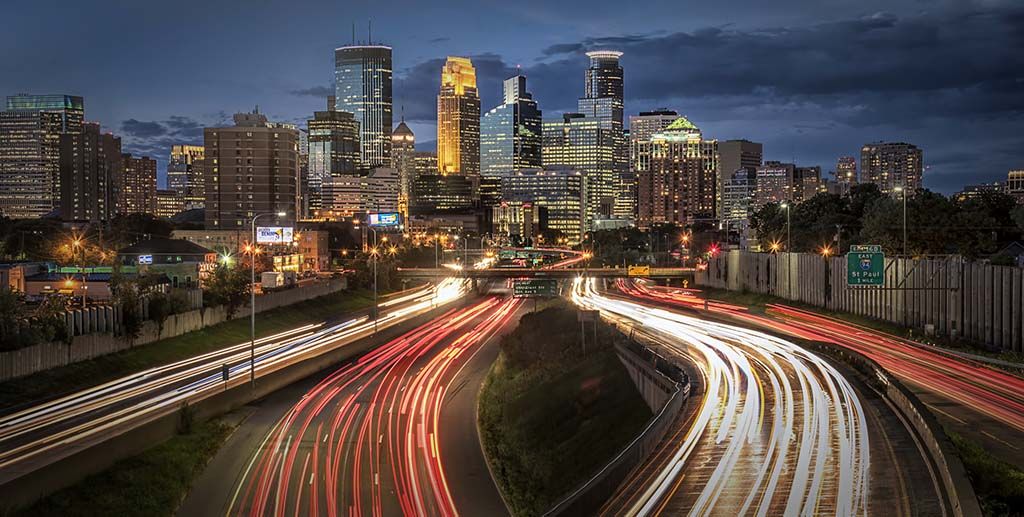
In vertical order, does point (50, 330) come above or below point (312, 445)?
above

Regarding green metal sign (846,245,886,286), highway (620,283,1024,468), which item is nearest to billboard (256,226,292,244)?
highway (620,283,1024,468)

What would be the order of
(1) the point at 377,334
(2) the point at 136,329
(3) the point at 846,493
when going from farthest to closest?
(1) the point at 377,334 → (2) the point at 136,329 → (3) the point at 846,493

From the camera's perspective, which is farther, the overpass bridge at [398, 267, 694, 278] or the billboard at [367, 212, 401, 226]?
the billboard at [367, 212, 401, 226]

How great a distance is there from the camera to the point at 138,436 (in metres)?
38.3

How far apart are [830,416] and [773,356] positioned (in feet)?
59.4

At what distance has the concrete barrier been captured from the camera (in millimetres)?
30594

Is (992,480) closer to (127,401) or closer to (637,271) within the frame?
(127,401)

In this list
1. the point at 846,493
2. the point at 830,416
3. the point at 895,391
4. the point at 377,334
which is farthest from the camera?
the point at 377,334

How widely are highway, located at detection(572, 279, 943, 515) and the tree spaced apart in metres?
44.3

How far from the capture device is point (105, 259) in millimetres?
106688

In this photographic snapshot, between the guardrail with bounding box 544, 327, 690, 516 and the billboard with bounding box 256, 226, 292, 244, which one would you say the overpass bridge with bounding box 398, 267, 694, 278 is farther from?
the guardrail with bounding box 544, 327, 690, 516

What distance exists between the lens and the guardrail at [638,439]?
920 inches

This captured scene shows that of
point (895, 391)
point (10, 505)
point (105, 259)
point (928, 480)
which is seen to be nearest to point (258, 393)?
point (10, 505)

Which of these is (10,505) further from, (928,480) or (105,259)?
(105,259)
